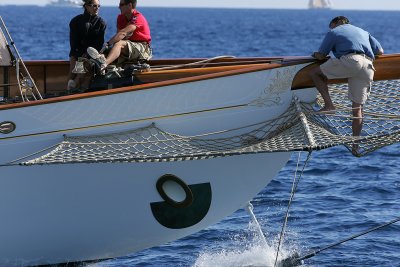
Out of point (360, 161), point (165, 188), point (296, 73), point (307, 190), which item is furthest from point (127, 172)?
point (360, 161)

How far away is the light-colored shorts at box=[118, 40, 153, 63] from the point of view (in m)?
11.3

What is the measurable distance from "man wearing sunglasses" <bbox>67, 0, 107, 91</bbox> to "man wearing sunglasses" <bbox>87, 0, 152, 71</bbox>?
0.28m

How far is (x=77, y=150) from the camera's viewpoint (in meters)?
10.1

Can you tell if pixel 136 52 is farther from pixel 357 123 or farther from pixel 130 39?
pixel 357 123

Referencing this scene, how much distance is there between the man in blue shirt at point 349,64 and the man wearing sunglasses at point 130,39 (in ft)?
6.35

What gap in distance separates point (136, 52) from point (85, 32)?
0.62 meters

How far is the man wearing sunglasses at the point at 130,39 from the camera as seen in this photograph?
11086 millimetres

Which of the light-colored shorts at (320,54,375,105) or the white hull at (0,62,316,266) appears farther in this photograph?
the white hull at (0,62,316,266)

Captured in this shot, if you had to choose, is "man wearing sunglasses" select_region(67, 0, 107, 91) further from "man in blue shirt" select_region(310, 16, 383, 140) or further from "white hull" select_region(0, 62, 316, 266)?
"man in blue shirt" select_region(310, 16, 383, 140)

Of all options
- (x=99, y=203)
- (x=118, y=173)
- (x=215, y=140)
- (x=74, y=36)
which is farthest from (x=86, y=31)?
A: (x=215, y=140)

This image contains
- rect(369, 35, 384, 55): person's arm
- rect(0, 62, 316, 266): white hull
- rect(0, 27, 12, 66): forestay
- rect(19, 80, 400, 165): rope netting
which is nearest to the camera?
rect(19, 80, 400, 165): rope netting

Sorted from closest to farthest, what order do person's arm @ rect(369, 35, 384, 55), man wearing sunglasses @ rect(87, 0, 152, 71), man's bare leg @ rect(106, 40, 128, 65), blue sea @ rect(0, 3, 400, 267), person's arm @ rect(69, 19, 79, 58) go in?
person's arm @ rect(369, 35, 384, 55) < man's bare leg @ rect(106, 40, 128, 65) < man wearing sunglasses @ rect(87, 0, 152, 71) < person's arm @ rect(69, 19, 79, 58) < blue sea @ rect(0, 3, 400, 267)

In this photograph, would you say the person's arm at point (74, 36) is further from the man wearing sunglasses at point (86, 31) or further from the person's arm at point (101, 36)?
the person's arm at point (101, 36)

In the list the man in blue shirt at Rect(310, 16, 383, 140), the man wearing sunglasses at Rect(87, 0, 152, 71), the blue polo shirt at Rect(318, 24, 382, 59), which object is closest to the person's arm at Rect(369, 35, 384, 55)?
the man in blue shirt at Rect(310, 16, 383, 140)
